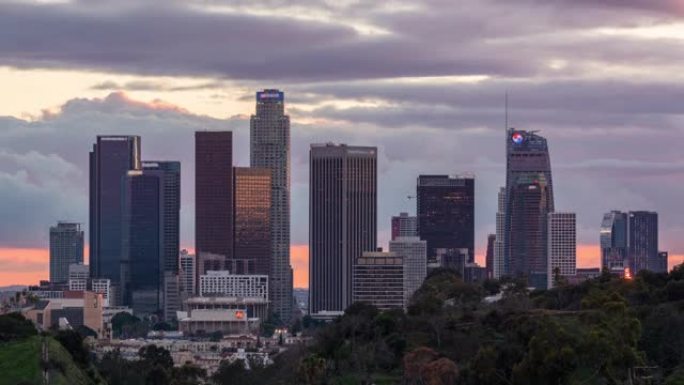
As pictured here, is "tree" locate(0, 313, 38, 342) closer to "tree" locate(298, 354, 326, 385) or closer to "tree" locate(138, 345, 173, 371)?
"tree" locate(298, 354, 326, 385)

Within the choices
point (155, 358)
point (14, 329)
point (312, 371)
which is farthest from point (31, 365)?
point (155, 358)

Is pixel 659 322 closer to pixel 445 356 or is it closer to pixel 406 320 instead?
pixel 445 356

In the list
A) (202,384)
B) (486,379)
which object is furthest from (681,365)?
(202,384)

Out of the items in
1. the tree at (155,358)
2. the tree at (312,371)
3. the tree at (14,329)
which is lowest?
the tree at (155,358)

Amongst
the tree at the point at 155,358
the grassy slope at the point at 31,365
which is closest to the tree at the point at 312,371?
the grassy slope at the point at 31,365

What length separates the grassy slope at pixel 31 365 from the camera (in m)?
108

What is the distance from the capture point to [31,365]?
111125mm

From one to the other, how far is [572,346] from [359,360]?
26885mm

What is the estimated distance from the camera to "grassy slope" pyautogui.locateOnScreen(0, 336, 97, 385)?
10781 centimetres

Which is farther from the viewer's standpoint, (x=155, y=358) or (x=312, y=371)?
(x=155, y=358)

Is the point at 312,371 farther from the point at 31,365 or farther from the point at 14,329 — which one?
the point at 14,329

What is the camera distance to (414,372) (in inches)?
4670

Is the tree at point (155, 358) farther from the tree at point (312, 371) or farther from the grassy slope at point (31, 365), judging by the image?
the grassy slope at point (31, 365)

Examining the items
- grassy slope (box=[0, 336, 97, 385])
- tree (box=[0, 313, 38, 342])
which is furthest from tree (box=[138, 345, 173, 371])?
grassy slope (box=[0, 336, 97, 385])
